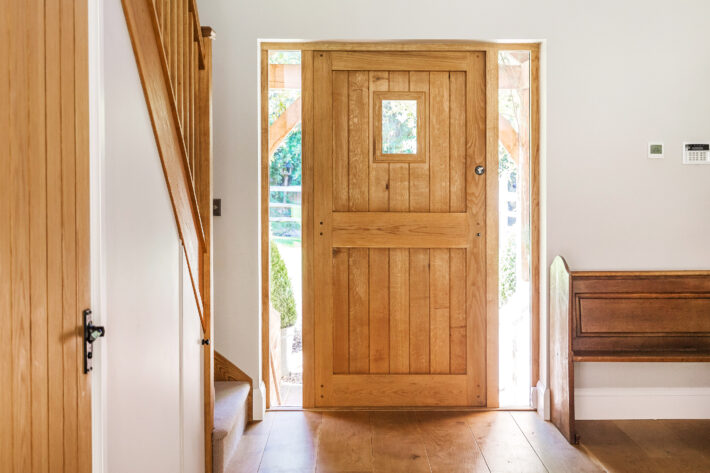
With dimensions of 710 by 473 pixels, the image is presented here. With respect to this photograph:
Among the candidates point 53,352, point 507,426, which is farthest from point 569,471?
point 53,352

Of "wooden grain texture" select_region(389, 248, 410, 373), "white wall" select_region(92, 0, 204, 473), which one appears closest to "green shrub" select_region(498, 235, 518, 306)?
"wooden grain texture" select_region(389, 248, 410, 373)

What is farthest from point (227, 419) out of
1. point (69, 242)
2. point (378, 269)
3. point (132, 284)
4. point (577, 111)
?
point (577, 111)

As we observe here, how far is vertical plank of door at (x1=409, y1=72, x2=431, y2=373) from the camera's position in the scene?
10.7 ft

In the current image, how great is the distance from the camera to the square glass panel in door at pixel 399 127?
10.7ft

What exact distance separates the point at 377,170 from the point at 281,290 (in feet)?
2.82

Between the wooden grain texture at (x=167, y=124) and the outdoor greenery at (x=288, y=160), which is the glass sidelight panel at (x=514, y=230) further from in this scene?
the wooden grain texture at (x=167, y=124)

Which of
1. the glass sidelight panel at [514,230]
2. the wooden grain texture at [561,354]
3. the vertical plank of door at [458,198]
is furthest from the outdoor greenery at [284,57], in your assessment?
the wooden grain texture at [561,354]

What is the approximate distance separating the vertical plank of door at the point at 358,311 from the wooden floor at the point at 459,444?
29 cm

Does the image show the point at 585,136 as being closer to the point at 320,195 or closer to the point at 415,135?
the point at 415,135

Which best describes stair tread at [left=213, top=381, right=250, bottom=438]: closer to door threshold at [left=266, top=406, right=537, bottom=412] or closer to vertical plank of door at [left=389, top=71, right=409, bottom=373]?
door threshold at [left=266, top=406, right=537, bottom=412]

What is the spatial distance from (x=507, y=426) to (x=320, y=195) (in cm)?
157

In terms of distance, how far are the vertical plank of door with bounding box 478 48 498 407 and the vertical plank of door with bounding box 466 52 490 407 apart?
0.7 inches

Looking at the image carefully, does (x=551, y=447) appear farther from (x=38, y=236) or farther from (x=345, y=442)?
(x=38, y=236)

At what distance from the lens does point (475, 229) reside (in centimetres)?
328
